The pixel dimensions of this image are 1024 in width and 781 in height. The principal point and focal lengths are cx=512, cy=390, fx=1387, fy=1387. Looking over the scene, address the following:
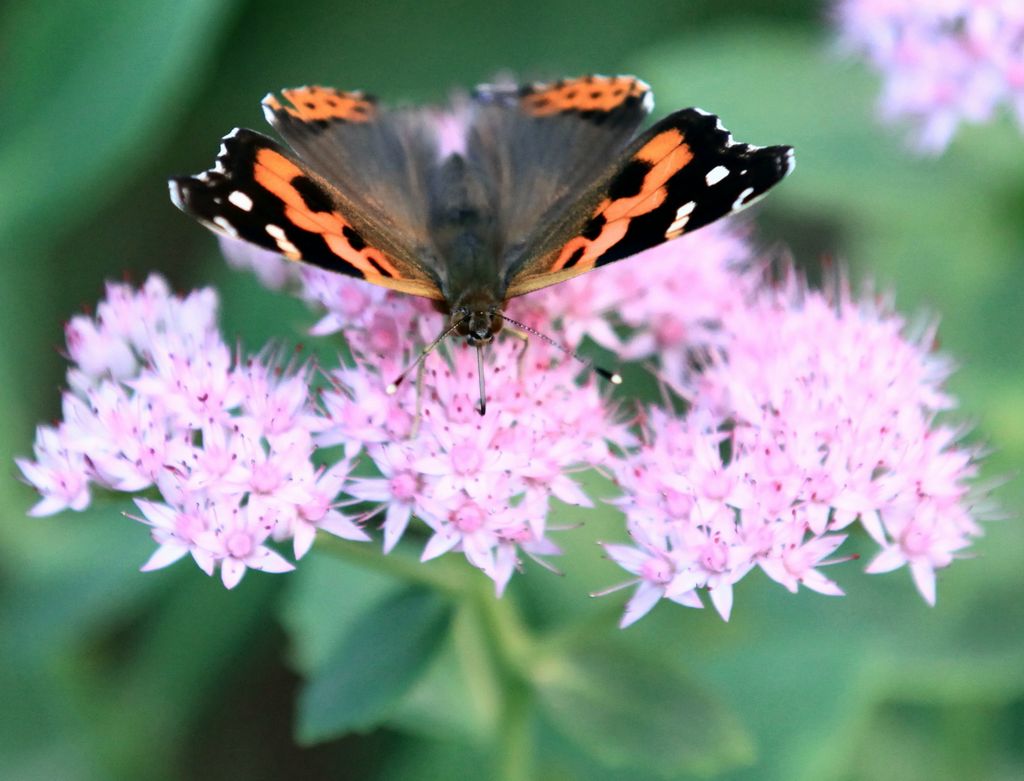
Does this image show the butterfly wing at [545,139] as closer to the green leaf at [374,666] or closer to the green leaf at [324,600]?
the green leaf at [374,666]

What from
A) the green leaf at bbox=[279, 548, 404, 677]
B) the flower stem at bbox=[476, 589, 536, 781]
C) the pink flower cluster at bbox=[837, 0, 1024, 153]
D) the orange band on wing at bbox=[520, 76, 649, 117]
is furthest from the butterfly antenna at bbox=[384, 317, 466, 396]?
the pink flower cluster at bbox=[837, 0, 1024, 153]

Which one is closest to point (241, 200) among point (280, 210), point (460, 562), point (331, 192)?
point (280, 210)

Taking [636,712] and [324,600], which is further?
[324,600]

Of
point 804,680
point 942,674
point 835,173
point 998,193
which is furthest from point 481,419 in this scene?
point 998,193

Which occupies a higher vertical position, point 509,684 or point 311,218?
point 311,218

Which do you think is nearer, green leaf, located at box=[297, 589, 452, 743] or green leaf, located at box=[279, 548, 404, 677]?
green leaf, located at box=[297, 589, 452, 743]

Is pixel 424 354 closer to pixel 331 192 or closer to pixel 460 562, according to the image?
pixel 331 192

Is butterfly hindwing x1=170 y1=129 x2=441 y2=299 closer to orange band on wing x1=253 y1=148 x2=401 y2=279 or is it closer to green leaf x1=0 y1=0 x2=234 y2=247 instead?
orange band on wing x1=253 y1=148 x2=401 y2=279
